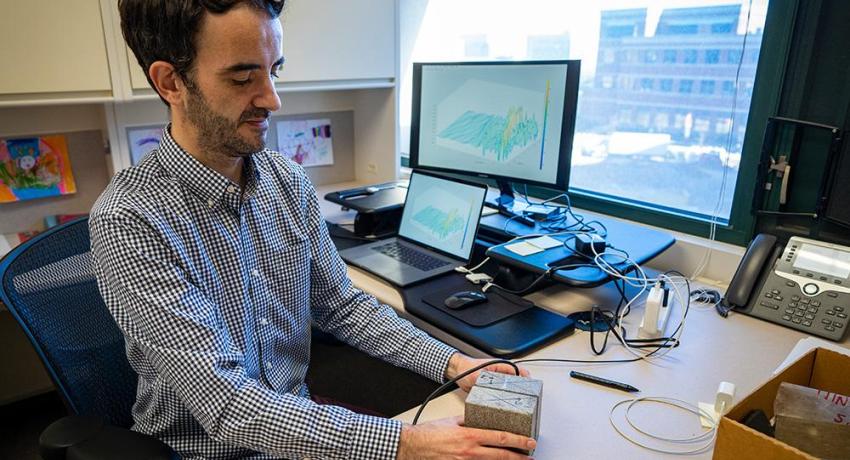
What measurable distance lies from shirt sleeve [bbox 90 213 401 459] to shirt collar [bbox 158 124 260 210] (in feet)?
0.37

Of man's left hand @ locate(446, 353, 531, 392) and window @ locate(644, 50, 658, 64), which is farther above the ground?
window @ locate(644, 50, 658, 64)

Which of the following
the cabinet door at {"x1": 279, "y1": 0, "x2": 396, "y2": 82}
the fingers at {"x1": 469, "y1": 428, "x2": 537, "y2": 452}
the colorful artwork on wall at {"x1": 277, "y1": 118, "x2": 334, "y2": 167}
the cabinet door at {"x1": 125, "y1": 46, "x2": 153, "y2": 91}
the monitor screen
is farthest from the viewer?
the colorful artwork on wall at {"x1": 277, "y1": 118, "x2": 334, "y2": 167}

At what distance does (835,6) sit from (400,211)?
1272 mm

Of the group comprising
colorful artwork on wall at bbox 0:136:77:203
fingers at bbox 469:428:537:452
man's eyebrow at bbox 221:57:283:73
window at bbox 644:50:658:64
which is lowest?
fingers at bbox 469:428:537:452

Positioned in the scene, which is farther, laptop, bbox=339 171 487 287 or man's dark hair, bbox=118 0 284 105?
laptop, bbox=339 171 487 287

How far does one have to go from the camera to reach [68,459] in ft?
2.72

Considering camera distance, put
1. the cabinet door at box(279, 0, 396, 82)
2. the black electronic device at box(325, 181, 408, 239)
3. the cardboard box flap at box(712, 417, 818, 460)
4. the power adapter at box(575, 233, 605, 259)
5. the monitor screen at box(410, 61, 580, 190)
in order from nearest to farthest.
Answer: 1. the cardboard box flap at box(712, 417, 818, 460)
2. the power adapter at box(575, 233, 605, 259)
3. the monitor screen at box(410, 61, 580, 190)
4. the black electronic device at box(325, 181, 408, 239)
5. the cabinet door at box(279, 0, 396, 82)

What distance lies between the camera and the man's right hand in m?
0.81

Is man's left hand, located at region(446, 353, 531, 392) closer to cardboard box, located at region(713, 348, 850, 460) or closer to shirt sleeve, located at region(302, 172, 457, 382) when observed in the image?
shirt sleeve, located at region(302, 172, 457, 382)

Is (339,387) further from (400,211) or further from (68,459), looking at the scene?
(68,459)

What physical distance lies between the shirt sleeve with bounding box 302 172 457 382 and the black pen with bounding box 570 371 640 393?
10.7 inches

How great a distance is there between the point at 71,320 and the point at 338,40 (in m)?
1.42

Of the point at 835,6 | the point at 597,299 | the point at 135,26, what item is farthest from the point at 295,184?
the point at 835,6

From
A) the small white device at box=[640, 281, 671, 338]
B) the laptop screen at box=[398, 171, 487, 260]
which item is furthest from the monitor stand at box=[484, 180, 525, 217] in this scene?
the small white device at box=[640, 281, 671, 338]
